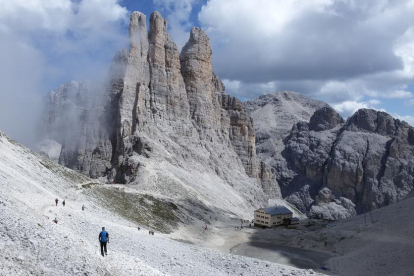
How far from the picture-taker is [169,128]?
438 feet

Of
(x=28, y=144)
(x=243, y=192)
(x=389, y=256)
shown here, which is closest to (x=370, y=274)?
(x=389, y=256)

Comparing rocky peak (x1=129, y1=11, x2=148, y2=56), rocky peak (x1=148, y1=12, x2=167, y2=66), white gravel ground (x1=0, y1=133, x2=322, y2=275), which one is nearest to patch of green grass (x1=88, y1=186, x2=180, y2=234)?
white gravel ground (x1=0, y1=133, x2=322, y2=275)

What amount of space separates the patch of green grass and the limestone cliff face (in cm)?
1333

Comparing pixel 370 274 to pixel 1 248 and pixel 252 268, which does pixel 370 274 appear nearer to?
pixel 252 268

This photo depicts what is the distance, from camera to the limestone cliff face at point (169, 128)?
11394 centimetres

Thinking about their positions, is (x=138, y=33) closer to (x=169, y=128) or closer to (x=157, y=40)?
(x=157, y=40)

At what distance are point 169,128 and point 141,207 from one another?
58070 millimetres

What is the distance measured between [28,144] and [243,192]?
80.7 m

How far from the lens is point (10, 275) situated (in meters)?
17.7

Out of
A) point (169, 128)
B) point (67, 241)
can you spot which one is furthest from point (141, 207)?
point (169, 128)

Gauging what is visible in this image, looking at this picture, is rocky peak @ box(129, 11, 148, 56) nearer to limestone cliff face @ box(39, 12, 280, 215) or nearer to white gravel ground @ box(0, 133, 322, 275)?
limestone cliff face @ box(39, 12, 280, 215)

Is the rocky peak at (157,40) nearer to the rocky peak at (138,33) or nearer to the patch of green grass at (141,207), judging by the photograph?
the rocky peak at (138,33)

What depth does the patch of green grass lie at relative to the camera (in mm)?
67900

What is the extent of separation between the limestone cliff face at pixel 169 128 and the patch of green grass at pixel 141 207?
13330mm
